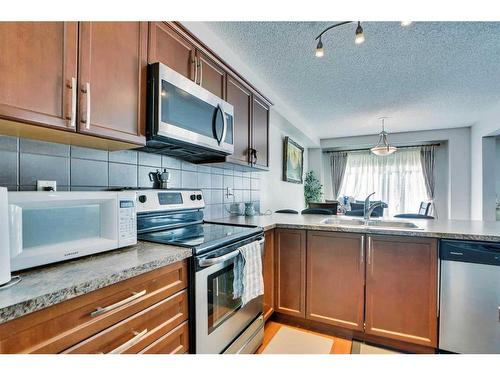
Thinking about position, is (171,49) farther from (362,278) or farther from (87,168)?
(362,278)

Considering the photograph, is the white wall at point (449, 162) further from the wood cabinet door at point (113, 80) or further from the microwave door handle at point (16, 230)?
the microwave door handle at point (16, 230)

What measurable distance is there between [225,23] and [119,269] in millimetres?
1808

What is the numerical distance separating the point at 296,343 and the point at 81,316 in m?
1.61

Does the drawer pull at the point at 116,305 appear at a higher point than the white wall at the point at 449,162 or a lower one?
lower

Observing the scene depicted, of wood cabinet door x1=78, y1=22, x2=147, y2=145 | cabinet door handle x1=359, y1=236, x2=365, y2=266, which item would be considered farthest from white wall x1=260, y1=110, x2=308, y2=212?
wood cabinet door x1=78, y1=22, x2=147, y2=145

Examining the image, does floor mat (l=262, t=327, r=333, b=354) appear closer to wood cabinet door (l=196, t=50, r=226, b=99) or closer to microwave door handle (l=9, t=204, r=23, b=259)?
microwave door handle (l=9, t=204, r=23, b=259)

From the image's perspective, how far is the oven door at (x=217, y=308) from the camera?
114 centimetres

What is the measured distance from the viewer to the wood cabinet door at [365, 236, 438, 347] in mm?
1635

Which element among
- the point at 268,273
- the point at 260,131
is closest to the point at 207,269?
the point at 268,273

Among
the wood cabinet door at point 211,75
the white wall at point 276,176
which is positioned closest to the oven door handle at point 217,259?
the wood cabinet door at point 211,75

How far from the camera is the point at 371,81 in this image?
9.19 feet

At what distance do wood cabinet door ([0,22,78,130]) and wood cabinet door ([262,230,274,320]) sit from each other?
1.51m

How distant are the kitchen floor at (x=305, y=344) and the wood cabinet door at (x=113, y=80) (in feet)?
5.50
